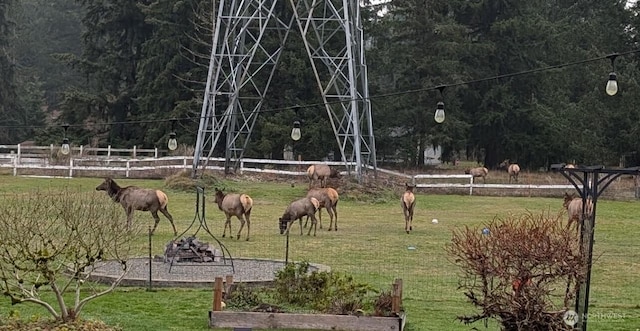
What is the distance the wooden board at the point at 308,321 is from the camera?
10.6 meters

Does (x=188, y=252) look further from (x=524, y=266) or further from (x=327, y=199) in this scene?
(x=524, y=266)

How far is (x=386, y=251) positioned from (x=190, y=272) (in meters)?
4.93

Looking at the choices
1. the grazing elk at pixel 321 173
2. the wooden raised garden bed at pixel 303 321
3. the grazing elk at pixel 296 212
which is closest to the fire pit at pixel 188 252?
the grazing elk at pixel 296 212

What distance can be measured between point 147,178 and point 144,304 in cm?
2626

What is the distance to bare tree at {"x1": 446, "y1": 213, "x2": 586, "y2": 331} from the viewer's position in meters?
9.35

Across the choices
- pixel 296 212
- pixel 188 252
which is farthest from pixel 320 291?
pixel 296 212

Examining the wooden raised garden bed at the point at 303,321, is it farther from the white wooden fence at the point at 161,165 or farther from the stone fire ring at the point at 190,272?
the white wooden fence at the point at 161,165

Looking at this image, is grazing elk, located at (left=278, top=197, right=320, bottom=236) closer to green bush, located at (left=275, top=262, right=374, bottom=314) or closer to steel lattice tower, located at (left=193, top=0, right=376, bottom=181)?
steel lattice tower, located at (left=193, top=0, right=376, bottom=181)

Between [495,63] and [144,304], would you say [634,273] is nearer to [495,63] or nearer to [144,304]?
[144,304]

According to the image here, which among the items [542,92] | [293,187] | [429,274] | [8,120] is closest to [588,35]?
[542,92]

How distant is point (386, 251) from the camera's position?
18812 millimetres

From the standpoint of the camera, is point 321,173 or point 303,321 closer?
point 303,321

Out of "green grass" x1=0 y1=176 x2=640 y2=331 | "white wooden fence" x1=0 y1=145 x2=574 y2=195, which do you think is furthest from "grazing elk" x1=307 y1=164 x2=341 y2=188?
"white wooden fence" x1=0 y1=145 x2=574 y2=195

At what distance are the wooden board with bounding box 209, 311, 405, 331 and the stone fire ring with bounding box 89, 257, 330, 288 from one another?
2.74m
